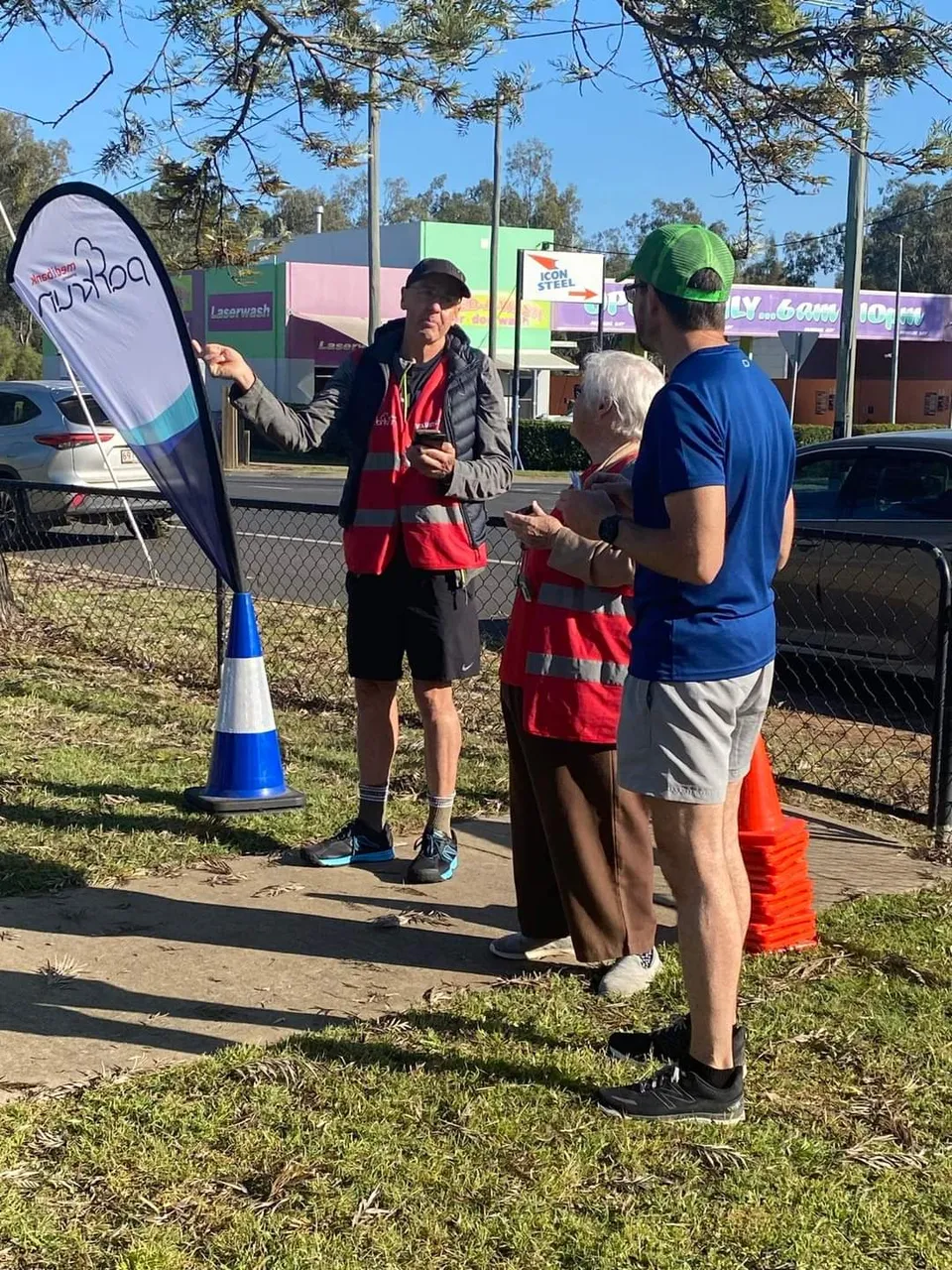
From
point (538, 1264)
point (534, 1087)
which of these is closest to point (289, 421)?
point (534, 1087)

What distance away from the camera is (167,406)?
17.9ft

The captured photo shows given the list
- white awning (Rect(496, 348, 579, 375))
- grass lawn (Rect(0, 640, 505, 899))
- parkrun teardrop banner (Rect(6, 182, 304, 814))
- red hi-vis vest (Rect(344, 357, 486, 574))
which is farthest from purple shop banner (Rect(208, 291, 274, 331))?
red hi-vis vest (Rect(344, 357, 486, 574))

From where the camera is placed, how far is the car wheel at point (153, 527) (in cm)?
1388

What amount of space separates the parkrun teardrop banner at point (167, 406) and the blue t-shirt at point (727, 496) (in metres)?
2.55

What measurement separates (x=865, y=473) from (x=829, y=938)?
4.83m

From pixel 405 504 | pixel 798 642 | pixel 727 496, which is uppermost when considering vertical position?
pixel 727 496

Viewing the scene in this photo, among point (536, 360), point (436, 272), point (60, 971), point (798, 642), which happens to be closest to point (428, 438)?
point (436, 272)

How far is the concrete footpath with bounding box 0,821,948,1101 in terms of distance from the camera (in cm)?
353

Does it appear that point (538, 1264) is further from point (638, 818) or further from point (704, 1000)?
point (638, 818)

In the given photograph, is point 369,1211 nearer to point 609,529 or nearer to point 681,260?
point 609,529

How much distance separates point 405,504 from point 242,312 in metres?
36.0

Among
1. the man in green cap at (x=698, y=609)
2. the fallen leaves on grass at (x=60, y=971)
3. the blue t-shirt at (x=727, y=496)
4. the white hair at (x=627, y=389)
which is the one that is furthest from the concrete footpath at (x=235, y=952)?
the white hair at (x=627, y=389)

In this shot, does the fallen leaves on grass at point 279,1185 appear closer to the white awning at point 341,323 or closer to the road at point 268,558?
the road at point 268,558

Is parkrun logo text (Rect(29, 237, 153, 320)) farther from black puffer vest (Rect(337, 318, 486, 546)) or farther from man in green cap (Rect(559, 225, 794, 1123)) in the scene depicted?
man in green cap (Rect(559, 225, 794, 1123))
